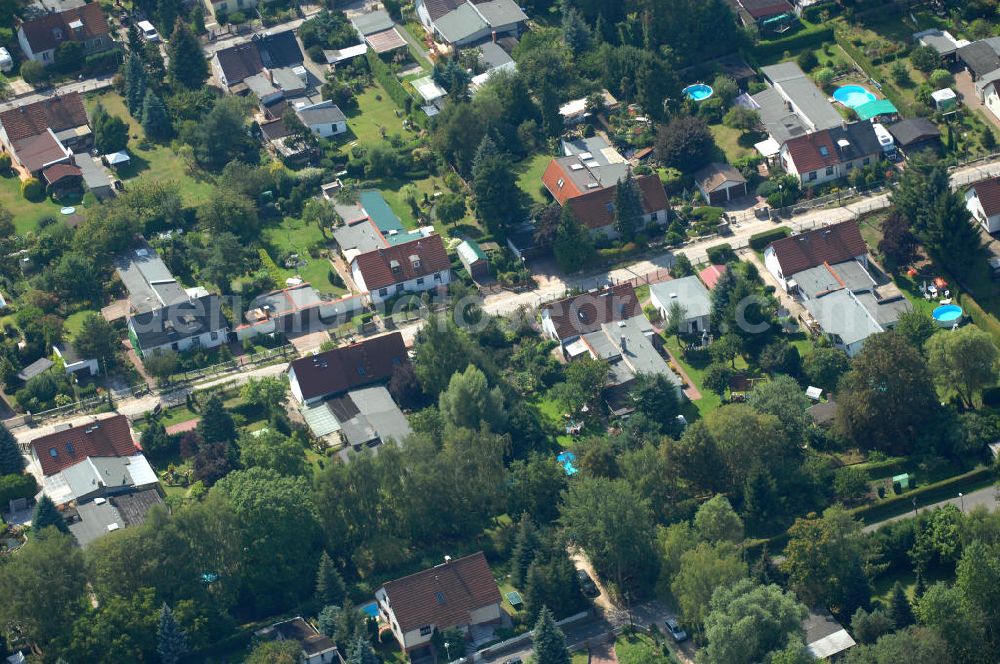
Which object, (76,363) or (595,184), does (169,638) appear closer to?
(76,363)

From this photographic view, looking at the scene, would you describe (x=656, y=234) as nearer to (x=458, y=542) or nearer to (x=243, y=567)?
(x=458, y=542)

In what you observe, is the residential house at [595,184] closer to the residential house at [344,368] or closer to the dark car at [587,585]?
the residential house at [344,368]

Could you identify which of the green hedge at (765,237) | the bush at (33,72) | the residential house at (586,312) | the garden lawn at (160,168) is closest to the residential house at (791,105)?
the green hedge at (765,237)

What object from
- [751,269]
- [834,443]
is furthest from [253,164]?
[834,443]

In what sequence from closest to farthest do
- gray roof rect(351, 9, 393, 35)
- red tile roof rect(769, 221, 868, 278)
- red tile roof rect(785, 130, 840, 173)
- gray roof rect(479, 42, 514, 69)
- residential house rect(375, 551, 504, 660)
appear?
residential house rect(375, 551, 504, 660), red tile roof rect(769, 221, 868, 278), red tile roof rect(785, 130, 840, 173), gray roof rect(479, 42, 514, 69), gray roof rect(351, 9, 393, 35)

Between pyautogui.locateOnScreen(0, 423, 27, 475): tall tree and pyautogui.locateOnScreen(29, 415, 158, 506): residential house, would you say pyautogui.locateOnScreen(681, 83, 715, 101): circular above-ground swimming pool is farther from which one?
pyautogui.locateOnScreen(0, 423, 27, 475): tall tree

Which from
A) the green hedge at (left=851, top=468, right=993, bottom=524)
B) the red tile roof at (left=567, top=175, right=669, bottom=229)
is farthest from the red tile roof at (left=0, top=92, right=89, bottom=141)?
the green hedge at (left=851, top=468, right=993, bottom=524)

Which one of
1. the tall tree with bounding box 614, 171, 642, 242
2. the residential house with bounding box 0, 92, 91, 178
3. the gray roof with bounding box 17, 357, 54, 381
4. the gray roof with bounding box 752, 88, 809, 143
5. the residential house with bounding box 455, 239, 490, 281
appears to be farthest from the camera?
the residential house with bounding box 0, 92, 91, 178
